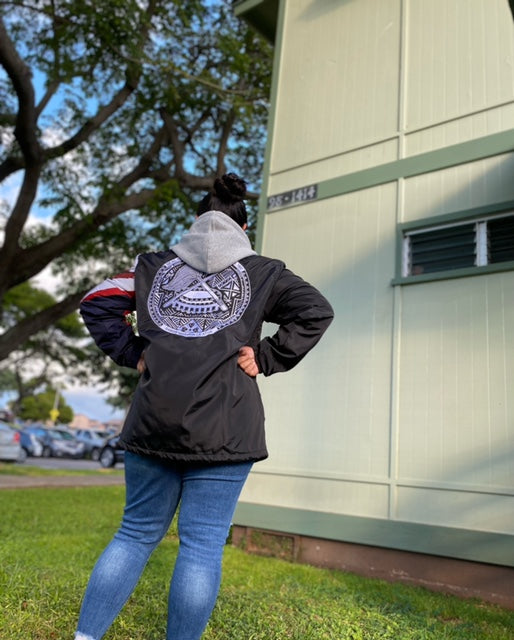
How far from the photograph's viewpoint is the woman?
1.88 metres

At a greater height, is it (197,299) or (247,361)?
(197,299)

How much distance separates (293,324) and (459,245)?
3.45 metres

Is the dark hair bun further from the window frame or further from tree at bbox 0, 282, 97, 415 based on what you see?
tree at bbox 0, 282, 97, 415

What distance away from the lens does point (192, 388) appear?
1888 millimetres

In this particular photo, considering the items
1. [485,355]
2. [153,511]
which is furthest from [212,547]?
[485,355]

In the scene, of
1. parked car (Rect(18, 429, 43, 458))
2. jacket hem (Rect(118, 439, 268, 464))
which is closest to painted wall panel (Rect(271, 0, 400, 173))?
jacket hem (Rect(118, 439, 268, 464))

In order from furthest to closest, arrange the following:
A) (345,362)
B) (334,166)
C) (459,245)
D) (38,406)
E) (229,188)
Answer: (38,406)
(334,166)
(345,362)
(459,245)
(229,188)

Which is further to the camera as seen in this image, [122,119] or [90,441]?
[90,441]

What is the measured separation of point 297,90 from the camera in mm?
6945

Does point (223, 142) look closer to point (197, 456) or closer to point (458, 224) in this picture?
point (458, 224)

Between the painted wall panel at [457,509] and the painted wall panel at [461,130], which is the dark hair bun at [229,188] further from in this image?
the painted wall panel at [461,130]

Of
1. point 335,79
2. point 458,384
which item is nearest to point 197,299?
point 458,384

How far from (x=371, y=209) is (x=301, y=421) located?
2165mm

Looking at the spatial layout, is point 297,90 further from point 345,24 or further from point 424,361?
point 424,361
